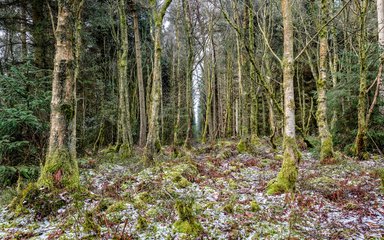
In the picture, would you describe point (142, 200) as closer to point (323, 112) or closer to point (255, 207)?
point (255, 207)

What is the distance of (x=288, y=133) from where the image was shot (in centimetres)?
550

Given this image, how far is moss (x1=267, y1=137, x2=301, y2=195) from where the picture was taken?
209 inches

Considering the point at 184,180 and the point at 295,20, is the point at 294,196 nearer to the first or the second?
the point at 184,180

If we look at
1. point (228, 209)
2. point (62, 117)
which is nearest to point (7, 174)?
point (62, 117)

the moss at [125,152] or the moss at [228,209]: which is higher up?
the moss at [125,152]

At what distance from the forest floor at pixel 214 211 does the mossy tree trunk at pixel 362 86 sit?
6.84ft

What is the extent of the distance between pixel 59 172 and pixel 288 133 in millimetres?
4832

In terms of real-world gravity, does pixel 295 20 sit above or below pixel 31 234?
above

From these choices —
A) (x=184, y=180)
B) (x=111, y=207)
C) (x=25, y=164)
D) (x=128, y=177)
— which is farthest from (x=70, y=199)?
(x=25, y=164)

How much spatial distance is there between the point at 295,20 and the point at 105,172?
1602 centimetres

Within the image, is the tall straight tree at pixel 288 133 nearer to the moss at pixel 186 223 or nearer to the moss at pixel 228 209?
the moss at pixel 228 209

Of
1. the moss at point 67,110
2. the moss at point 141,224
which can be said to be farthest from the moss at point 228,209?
the moss at point 67,110

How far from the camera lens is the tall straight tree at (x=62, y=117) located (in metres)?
4.96

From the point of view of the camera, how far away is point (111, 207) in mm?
4316
